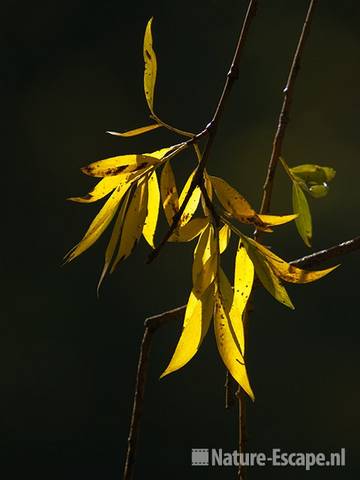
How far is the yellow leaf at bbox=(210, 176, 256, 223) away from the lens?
23 cm

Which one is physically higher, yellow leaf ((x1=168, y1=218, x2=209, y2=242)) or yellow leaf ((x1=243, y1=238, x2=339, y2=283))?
yellow leaf ((x1=168, y1=218, x2=209, y2=242))

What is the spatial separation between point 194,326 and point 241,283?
0.02 m

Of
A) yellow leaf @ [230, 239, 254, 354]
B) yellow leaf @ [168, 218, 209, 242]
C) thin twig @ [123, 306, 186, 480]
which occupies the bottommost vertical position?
thin twig @ [123, 306, 186, 480]

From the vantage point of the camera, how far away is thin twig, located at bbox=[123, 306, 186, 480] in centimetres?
25

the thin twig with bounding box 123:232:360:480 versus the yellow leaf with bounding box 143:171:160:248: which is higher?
the yellow leaf with bounding box 143:171:160:248

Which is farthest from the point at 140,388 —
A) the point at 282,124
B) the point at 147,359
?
the point at 282,124

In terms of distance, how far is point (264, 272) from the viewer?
0.23 m

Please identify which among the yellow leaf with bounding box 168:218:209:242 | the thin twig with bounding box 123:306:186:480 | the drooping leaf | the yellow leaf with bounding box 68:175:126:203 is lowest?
the thin twig with bounding box 123:306:186:480

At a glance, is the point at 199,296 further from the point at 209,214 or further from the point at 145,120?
the point at 145,120

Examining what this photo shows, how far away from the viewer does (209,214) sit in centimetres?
23

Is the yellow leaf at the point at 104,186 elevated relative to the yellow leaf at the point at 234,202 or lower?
elevated

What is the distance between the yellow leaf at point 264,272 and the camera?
23cm

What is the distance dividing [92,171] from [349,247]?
96 millimetres

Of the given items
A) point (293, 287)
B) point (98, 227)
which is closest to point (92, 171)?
point (98, 227)
